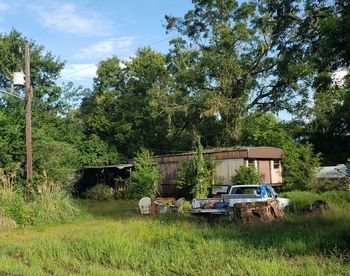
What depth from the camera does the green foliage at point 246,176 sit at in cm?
2948

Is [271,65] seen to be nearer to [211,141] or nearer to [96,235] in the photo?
[211,141]

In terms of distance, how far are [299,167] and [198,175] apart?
271 inches

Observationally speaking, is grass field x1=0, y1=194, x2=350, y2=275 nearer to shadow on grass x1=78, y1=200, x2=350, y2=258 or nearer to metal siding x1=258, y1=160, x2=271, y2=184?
shadow on grass x1=78, y1=200, x2=350, y2=258

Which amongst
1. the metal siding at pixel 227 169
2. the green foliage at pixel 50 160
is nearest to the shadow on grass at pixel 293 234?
the green foliage at pixel 50 160

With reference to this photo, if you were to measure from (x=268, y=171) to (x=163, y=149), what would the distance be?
2243 centimetres

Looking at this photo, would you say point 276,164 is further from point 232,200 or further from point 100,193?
point 232,200

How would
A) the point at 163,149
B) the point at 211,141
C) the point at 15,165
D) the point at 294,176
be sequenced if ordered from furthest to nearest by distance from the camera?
the point at 163,149, the point at 211,141, the point at 294,176, the point at 15,165

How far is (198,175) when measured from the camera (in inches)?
1212

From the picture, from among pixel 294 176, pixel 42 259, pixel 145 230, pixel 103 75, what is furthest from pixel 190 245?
pixel 103 75

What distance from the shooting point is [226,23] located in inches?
1722

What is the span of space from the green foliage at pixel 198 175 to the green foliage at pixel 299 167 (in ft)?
17.2

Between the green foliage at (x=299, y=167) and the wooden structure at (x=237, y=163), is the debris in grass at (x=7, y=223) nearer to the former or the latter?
the wooden structure at (x=237, y=163)

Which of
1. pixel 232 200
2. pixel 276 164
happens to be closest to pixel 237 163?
pixel 276 164

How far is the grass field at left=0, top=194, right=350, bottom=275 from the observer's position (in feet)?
30.5
